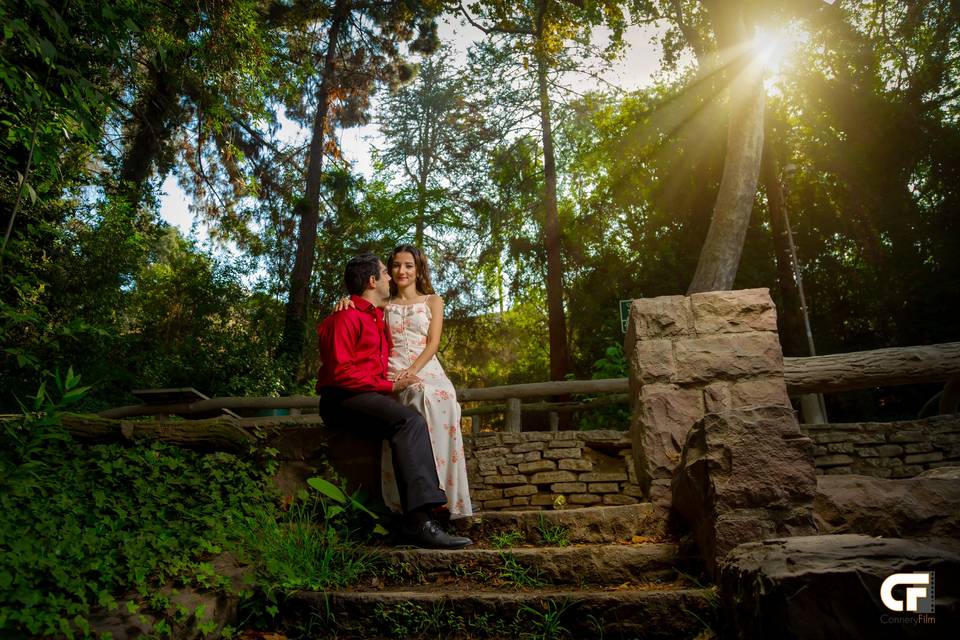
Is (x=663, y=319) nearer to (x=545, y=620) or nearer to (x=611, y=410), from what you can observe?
(x=545, y=620)

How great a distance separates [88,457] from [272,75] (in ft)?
22.1

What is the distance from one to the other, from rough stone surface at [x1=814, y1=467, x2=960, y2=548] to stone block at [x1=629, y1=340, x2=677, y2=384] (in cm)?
104

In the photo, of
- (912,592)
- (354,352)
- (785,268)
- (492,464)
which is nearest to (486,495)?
(492,464)

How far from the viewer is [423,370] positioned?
384 centimetres

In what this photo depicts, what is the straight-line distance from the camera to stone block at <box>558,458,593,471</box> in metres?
4.39

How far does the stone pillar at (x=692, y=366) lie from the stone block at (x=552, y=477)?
2.17 ft

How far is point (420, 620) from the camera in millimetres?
2729

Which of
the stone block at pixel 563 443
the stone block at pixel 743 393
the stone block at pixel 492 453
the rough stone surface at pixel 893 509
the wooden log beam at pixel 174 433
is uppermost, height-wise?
the stone block at pixel 743 393

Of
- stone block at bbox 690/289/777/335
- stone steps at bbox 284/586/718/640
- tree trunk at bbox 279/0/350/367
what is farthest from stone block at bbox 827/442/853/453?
tree trunk at bbox 279/0/350/367

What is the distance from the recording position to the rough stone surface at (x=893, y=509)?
288 centimetres

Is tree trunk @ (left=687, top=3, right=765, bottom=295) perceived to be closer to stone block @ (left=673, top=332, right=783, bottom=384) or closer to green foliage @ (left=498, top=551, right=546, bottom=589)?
stone block @ (left=673, top=332, right=783, bottom=384)

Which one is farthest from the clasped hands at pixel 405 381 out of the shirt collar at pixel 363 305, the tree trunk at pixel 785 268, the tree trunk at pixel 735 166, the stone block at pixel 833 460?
the tree trunk at pixel 785 268

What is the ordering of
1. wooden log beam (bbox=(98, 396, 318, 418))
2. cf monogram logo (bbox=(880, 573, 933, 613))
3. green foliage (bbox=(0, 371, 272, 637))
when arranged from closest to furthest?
1. cf monogram logo (bbox=(880, 573, 933, 613))
2. green foliage (bbox=(0, 371, 272, 637))
3. wooden log beam (bbox=(98, 396, 318, 418))

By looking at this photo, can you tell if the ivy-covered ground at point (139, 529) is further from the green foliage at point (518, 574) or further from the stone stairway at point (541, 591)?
the green foliage at point (518, 574)
